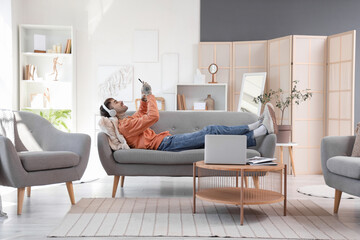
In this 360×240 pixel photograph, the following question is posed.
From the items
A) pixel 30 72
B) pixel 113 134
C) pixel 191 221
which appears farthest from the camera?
pixel 30 72

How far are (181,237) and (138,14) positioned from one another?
4.75 metres

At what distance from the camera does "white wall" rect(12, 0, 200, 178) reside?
6684 millimetres

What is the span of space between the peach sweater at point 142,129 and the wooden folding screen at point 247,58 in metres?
2.68

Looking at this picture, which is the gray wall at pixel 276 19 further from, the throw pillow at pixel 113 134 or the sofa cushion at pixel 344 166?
the sofa cushion at pixel 344 166

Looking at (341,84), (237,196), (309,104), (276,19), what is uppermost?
(276,19)

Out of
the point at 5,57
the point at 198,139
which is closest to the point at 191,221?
the point at 198,139

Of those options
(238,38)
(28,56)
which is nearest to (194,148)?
(238,38)

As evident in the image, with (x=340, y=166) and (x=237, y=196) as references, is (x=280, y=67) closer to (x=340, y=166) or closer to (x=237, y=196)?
(x=340, y=166)

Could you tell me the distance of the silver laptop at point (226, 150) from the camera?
10.2 ft

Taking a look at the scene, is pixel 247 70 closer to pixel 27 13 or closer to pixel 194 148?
pixel 194 148

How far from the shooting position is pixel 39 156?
340 centimetres

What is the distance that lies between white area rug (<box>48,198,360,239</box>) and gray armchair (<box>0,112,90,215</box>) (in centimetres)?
33

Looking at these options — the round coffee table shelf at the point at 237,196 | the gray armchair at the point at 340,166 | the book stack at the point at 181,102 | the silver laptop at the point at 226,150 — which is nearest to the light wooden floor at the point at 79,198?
the gray armchair at the point at 340,166

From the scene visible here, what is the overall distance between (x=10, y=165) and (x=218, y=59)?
4.10 m
